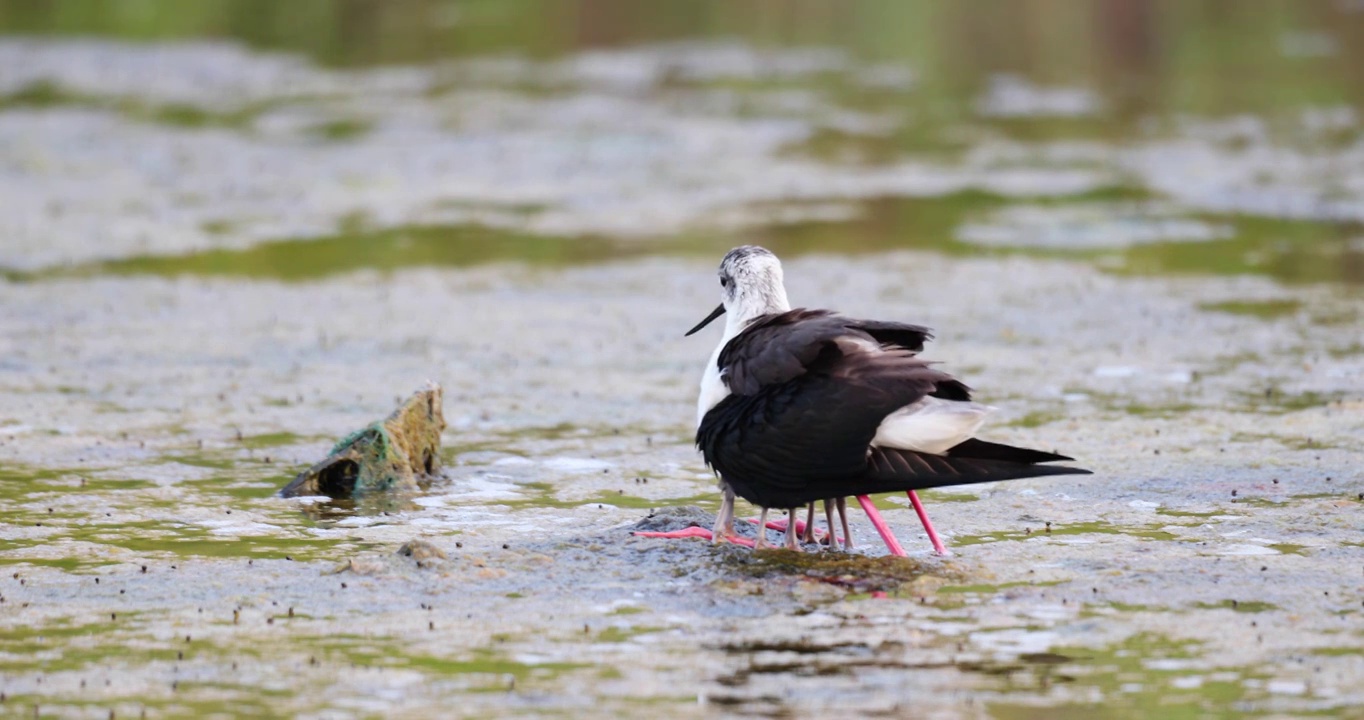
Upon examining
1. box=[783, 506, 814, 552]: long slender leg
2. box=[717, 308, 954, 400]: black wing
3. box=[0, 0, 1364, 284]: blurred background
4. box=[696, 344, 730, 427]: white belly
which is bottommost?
box=[783, 506, 814, 552]: long slender leg

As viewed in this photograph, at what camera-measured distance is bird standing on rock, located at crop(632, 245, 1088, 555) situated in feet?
21.0

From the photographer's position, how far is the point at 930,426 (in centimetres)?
643

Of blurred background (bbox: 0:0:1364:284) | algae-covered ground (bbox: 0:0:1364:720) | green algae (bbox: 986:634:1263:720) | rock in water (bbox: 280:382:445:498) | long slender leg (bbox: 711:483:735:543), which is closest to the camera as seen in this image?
green algae (bbox: 986:634:1263:720)

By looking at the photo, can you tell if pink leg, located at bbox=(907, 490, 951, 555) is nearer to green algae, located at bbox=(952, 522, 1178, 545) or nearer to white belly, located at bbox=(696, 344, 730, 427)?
green algae, located at bbox=(952, 522, 1178, 545)

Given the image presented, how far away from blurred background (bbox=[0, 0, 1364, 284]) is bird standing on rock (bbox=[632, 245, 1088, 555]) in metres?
6.87

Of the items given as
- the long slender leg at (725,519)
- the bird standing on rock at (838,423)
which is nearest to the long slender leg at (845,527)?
the bird standing on rock at (838,423)

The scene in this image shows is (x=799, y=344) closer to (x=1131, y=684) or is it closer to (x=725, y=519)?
(x=725, y=519)

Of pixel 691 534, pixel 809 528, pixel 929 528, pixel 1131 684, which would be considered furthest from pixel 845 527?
pixel 1131 684

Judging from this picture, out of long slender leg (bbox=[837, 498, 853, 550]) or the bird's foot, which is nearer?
long slender leg (bbox=[837, 498, 853, 550])

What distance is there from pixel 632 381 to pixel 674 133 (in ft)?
30.2

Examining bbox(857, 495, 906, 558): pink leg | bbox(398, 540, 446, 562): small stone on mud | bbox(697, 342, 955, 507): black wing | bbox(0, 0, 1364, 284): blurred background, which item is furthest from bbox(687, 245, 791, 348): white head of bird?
bbox(0, 0, 1364, 284): blurred background

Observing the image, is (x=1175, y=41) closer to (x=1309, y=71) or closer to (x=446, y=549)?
(x=1309, y=71)

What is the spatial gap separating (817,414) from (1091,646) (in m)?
1.34

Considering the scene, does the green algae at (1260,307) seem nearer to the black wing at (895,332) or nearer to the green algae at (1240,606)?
the black wing at (895,332)
